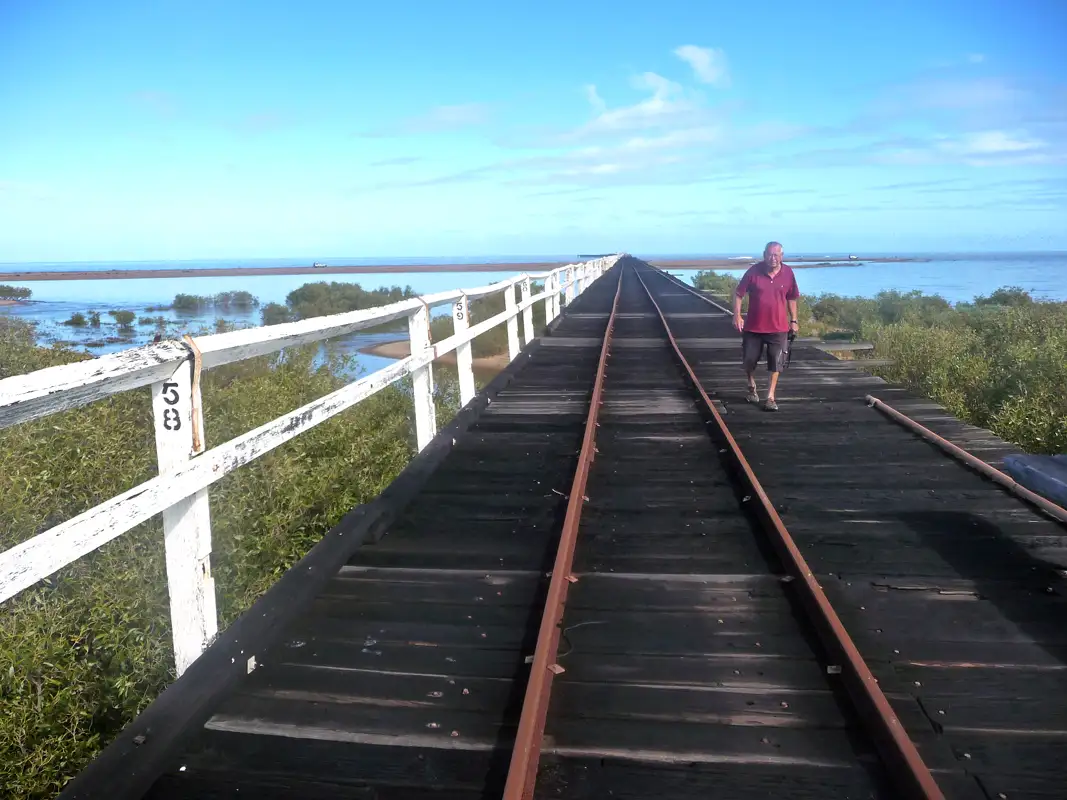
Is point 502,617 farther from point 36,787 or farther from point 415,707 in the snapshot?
point 36,787

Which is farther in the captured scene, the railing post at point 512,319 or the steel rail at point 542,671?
the railing post at point 512,319

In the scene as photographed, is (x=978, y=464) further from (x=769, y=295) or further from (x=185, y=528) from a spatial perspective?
(x=185, y=528)

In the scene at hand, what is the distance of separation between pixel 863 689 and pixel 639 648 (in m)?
0.96

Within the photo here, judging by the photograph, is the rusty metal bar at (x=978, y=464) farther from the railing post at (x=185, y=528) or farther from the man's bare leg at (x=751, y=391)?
the railing post at (x=185, y=528)

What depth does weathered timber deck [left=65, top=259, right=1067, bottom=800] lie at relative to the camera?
273 cm

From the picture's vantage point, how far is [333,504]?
6395 mm

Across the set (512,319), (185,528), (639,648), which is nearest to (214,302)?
(512,319)

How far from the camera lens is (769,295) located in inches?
339

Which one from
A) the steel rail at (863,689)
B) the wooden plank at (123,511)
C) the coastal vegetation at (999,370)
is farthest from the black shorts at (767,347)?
the wooden plank at (123,511)

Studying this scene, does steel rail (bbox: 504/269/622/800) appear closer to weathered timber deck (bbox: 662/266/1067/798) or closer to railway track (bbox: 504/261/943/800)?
railway track (bbox: 504/261/943/800)

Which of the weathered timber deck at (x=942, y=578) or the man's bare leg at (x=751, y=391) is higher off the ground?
the man's bare leg at (x=751, y=391)

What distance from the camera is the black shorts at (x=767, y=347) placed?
877cm

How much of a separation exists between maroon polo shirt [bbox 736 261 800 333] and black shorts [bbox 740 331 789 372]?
9cm

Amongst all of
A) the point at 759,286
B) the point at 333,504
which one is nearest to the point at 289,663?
the point at 333,504
